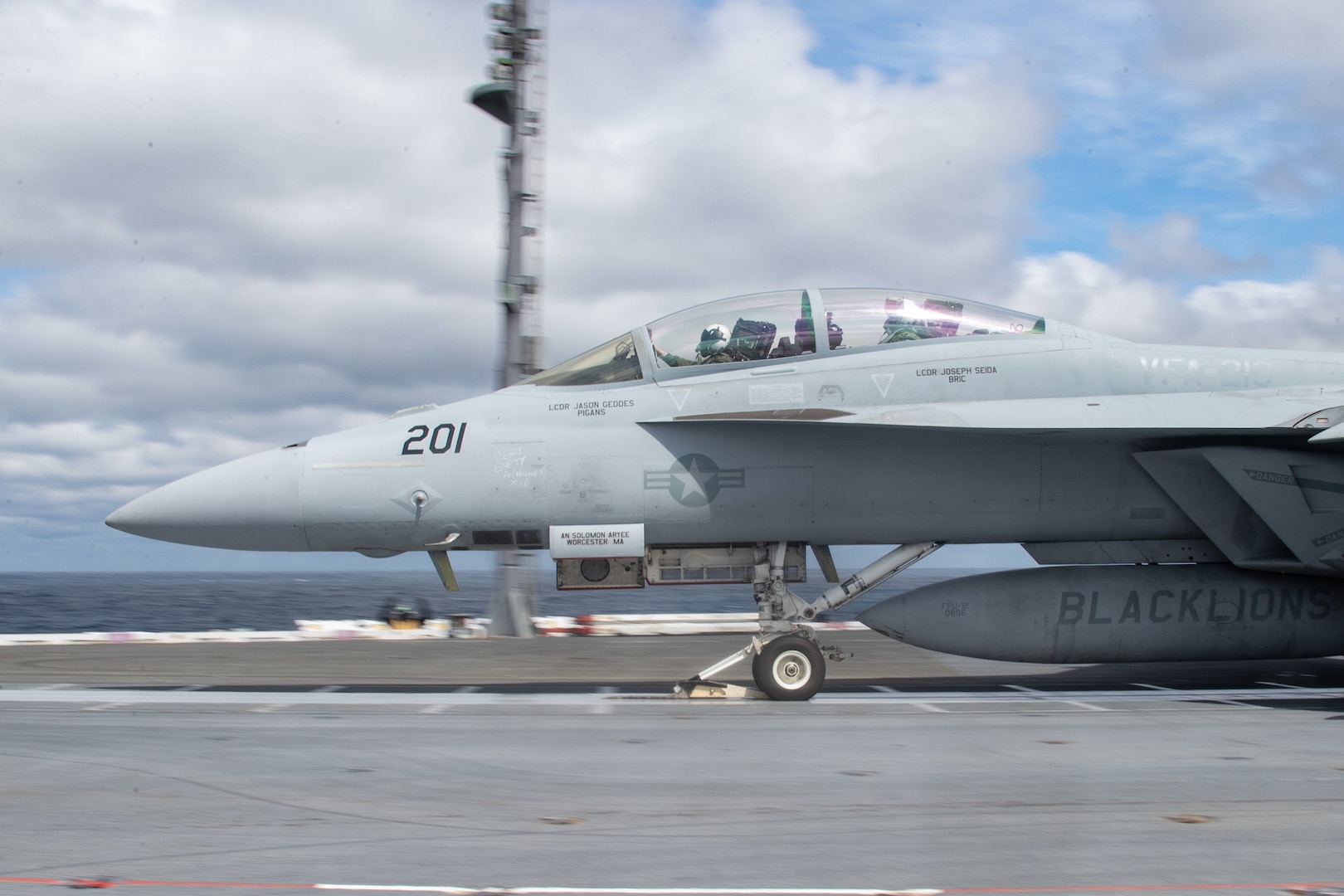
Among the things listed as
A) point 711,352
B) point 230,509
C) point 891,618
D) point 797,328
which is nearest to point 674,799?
point 891,618

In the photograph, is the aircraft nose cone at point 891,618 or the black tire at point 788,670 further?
the aircraft nose cone at point 891,618

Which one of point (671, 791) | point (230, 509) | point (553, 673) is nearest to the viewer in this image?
point (671, 791)

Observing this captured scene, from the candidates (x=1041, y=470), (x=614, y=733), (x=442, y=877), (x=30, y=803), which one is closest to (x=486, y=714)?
(x=614, y=733)

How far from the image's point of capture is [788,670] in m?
9.18

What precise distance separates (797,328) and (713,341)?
0.76 m

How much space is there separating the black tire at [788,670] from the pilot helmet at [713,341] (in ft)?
8.78

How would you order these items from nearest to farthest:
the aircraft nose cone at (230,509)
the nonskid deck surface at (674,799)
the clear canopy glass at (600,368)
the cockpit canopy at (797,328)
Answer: the nonskid deck surface at (674,799)
the aircraft nose cone at (230,509)
the cockpit canopy at (797,328)
the clear canopy glass at (600,368)

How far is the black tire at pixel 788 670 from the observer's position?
9.13 meters

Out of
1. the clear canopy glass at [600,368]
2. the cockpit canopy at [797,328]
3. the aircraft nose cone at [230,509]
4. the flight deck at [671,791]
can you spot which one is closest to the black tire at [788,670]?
the flight deck at [671,791]

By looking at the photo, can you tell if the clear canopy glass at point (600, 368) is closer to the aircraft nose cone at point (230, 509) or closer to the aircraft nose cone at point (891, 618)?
the aircraft nose cone at point (230, 509)

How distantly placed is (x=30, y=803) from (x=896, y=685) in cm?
820

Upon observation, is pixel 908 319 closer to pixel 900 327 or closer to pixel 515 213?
pixel 900 327

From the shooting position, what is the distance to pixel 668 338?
9.44 m

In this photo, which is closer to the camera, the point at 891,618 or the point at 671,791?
the point at 671,791
